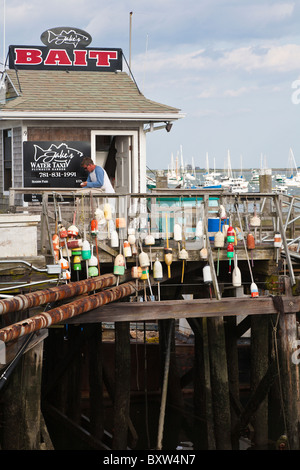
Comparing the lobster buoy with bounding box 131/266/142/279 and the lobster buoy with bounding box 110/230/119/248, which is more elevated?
the lobster buoy with bounding box 110/230/119/248

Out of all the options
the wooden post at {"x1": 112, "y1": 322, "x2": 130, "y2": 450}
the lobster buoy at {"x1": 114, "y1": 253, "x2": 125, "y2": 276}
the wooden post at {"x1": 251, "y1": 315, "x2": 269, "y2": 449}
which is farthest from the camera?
the wooden post at {"x1": 251, "y1": 315, "x2": 269, "y2": 449}

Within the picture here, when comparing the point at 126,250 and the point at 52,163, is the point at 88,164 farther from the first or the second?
the point at 126,250

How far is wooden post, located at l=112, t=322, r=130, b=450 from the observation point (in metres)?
14.0

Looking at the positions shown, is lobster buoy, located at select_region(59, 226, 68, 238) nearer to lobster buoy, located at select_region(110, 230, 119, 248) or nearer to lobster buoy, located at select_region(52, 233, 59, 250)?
lobster buoy, located at select_region(52, 233, 59, 250)

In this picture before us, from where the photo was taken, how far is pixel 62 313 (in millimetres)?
10453

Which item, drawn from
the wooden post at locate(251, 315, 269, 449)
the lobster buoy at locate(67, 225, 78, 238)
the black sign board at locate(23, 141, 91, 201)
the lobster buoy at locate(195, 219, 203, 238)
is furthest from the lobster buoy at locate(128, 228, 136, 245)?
the black sign board at locate(23, 141, 91, 201)

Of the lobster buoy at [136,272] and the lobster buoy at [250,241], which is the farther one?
the lobster buoy at [250,241]

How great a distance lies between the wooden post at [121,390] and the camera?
1404 cm

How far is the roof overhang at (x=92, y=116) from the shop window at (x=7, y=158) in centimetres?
109

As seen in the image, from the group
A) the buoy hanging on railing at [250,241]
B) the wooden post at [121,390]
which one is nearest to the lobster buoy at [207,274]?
the buoy hanging on railing at [250,241]

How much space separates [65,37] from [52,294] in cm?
1017

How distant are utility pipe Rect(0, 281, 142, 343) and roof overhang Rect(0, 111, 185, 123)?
550 cm

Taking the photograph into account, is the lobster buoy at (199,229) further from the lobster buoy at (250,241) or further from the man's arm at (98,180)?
the man's arm at (98,180)

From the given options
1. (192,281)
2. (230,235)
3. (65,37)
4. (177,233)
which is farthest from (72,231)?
(65,37)
